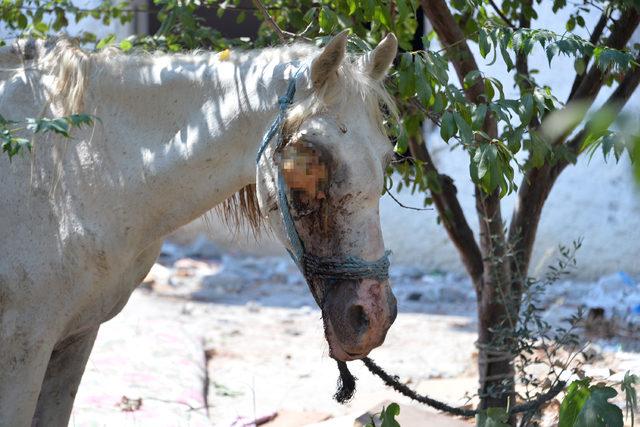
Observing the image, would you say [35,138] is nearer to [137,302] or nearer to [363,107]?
[363,107]

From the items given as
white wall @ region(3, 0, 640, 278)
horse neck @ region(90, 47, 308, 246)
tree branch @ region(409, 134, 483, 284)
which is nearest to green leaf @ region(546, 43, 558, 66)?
horse neck @ region(90, 47, 308, 246)

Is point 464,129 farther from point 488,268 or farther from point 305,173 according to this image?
point 488,268

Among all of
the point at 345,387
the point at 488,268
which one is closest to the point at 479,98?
the point at 488,268

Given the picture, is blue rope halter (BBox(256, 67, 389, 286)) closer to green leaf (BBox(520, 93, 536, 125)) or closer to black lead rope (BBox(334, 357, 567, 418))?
black lead rope (BBox(334, 357, 567, 418))

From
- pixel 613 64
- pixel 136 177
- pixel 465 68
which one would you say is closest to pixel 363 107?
pixel 136 177

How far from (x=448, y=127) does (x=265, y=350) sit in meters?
3.36

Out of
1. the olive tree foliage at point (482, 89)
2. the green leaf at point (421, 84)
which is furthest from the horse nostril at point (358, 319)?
the green leaf at point (421, 84)

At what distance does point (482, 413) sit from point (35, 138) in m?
1.42

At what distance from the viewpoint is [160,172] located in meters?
2.25

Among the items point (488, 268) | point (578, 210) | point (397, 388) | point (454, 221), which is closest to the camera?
point (397, 388)

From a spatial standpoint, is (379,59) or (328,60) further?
(379,59)

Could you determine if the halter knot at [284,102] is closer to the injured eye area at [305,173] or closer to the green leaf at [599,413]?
the injured eye area at [305,173]

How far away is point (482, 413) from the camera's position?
2.46 metres

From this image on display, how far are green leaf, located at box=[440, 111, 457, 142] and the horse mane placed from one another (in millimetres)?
151
